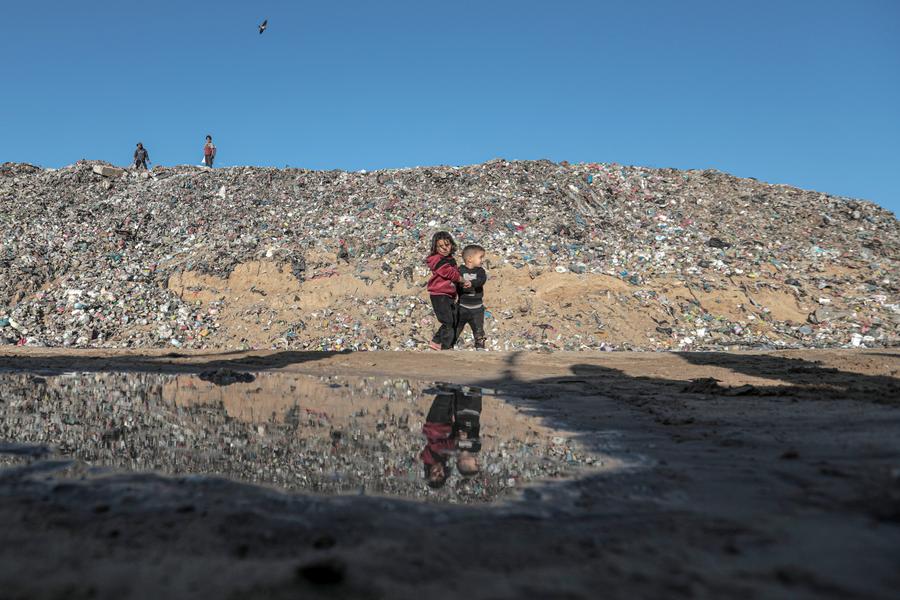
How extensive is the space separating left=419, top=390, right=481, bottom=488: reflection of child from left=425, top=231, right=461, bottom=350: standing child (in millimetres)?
3606

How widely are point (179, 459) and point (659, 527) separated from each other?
186 centimetres

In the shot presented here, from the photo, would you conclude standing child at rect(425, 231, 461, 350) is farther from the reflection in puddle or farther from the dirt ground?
the dirt ground

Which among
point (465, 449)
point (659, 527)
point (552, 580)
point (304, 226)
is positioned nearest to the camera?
point (552, 580)

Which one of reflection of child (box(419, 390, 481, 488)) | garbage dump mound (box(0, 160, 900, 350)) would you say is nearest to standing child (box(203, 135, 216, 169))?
garbage dump mound (box(0, 160, 900, 350))

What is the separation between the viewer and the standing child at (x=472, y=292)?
27.6 ft

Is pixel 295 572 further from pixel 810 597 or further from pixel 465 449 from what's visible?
pixel 465 449

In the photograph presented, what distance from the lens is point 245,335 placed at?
10984 mm

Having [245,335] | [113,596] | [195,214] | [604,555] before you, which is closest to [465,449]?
[604,555]

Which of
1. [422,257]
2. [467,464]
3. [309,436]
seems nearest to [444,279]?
[422,257]

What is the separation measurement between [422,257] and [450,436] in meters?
9.73

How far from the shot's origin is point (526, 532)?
61.5 inches

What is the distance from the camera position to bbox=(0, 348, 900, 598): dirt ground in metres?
1.21

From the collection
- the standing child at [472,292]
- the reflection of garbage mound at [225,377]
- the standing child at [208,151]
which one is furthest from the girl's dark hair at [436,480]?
the standing child at [208,151]

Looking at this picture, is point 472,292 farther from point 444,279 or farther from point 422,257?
point 422,257
